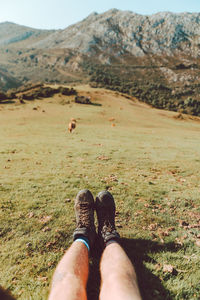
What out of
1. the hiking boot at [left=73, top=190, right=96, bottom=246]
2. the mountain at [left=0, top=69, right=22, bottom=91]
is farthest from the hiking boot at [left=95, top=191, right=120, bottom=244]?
the mountain at [left=0, top=69, right=22, bottom=91]

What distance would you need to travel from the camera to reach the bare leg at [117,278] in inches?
103

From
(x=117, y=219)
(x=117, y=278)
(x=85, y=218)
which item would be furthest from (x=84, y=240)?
(x=117, y=219)

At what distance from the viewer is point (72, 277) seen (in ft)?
9.56

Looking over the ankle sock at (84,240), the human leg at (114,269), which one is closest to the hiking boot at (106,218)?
the human leg at (114,269)

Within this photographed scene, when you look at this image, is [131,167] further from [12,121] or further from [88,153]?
[12,121]

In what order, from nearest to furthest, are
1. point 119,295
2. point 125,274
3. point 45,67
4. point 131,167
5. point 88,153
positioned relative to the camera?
point 119,295 → point 125,274 → point 131,167 → point 88,153 → point 45,67

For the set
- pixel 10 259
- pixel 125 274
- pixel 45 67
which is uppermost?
pixel 45 67

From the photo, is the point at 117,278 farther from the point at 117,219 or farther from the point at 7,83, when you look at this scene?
the point at 7,83

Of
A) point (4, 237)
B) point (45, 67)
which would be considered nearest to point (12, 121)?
point (4, 237)

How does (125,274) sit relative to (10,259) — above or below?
above

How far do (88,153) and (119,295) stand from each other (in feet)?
35.1

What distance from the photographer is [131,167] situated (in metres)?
10.3

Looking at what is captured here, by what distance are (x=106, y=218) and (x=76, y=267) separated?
1577 mm

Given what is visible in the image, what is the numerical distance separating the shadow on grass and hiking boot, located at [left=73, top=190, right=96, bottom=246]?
0.48m
